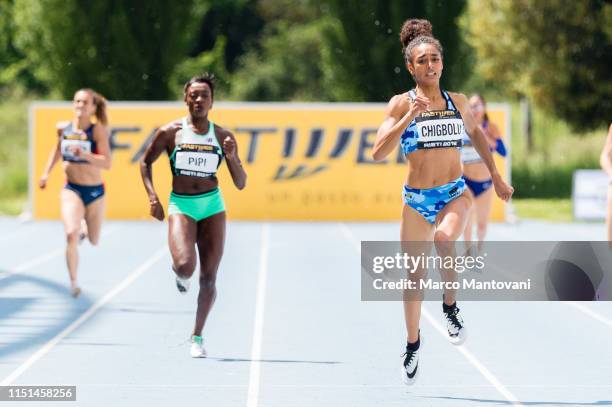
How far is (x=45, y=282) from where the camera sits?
15.1m

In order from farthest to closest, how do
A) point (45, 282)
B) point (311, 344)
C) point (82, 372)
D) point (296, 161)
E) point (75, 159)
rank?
point (296, 161), point (45, 282), point (75, 159), point (311, 344), point (82, 372)

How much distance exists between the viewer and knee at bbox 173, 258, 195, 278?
971cm

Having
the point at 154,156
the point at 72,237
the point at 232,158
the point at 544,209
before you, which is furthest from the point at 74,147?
the point at 544,209

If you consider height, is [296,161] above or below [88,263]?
above

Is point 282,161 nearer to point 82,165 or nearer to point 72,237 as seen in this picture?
point 82,165

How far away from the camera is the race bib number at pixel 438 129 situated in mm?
8289

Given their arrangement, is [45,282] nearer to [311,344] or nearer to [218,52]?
[311,344]

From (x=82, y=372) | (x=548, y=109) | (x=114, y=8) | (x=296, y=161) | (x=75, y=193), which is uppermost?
(x=114, y=8)

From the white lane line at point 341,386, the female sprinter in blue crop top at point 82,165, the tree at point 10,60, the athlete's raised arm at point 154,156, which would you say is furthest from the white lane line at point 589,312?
the tree at point 10,60

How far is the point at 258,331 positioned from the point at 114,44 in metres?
26.5

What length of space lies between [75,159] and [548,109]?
2379 centimetres

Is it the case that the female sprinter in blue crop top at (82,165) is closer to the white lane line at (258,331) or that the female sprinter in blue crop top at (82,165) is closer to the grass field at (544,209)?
the white lane line at (258,331)

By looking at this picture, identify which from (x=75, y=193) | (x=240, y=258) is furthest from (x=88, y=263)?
(x=75, y=193)

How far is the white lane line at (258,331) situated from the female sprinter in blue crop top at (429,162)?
101cm
